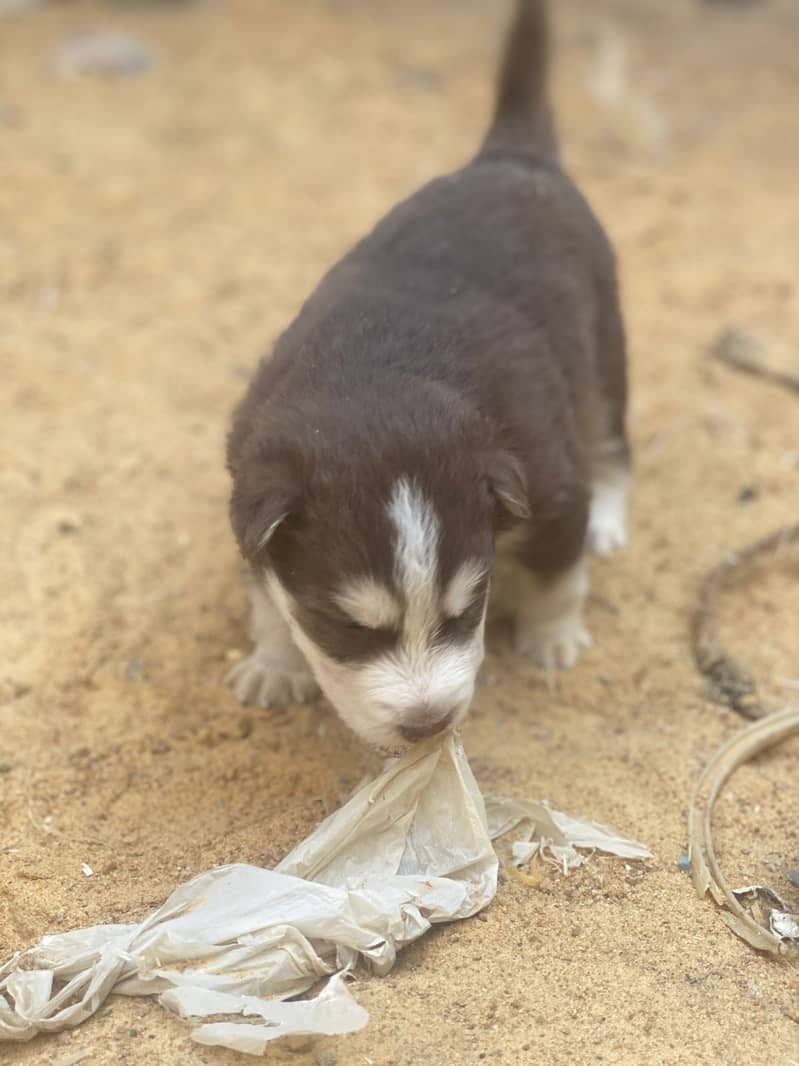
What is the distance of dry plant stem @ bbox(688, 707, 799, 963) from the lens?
3.04 metres

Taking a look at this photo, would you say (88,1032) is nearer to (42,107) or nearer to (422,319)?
(422,319)

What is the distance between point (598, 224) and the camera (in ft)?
15.3

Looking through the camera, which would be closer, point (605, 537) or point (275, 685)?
point (275, 685)

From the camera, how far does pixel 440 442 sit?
3.14 meters

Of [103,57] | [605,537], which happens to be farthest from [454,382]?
[103,57]

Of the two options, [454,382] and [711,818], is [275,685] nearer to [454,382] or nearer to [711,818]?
[454,382]

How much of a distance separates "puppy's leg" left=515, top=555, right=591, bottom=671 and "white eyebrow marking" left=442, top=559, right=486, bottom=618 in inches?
38.2

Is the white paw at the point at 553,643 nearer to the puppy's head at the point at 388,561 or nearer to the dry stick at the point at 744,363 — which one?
the puppy's head at the point at 388,561

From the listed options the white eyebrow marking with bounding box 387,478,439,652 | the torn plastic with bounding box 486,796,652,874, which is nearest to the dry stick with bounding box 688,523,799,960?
the torn plastic with bounding box 486,796,652,874

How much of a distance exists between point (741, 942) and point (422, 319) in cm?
196

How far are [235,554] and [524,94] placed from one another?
2.19m

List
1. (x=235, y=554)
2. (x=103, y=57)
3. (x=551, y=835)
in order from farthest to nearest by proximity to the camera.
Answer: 1. (x=103, y=57)
2. (x=235, y=554)
3. (x=551, y=835)

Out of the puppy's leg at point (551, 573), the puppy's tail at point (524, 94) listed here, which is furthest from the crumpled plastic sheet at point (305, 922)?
the puppy's tail at point (524, 94)

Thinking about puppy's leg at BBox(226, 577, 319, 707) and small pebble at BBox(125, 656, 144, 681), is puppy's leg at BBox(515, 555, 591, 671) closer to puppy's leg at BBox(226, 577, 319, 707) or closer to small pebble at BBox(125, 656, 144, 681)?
puppy's leg at BBox(226, 577, 319, 707)
